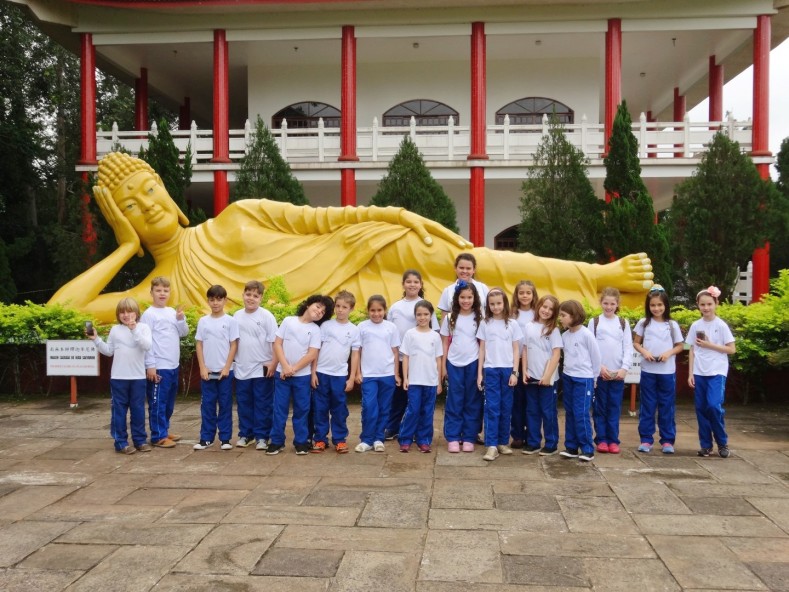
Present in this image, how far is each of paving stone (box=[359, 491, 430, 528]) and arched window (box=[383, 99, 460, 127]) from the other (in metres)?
13.0

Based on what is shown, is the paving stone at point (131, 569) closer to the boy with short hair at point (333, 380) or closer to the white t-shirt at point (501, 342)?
the boy with short hair at point (333, 380)

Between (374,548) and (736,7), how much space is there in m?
13.9

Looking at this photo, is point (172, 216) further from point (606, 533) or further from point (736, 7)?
point (736, 7)

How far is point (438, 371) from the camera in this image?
5.11 m

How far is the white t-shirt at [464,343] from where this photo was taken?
16.6 feet

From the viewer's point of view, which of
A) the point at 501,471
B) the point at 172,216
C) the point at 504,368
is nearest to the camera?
the point at 501,471

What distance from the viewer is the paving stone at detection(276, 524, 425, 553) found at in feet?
10.2

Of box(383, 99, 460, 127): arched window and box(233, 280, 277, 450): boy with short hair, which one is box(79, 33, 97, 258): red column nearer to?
box(383, 99, 460, 127): arched window

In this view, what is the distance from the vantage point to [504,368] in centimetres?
493

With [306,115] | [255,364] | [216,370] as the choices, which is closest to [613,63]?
[306,115]

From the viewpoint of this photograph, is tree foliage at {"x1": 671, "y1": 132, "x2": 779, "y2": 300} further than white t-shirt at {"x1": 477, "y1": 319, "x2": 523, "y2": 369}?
Yes

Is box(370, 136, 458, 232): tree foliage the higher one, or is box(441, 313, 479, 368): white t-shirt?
box(370, 136, 458, 232): tree foliage

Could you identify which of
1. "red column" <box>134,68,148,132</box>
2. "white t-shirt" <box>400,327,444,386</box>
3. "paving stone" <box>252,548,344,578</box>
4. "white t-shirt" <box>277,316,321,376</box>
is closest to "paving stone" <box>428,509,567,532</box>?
"paving stone" <box>252,548,344,578</box>

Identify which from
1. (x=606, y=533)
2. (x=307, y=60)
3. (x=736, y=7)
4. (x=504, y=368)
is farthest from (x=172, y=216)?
(x=736, y=7)
